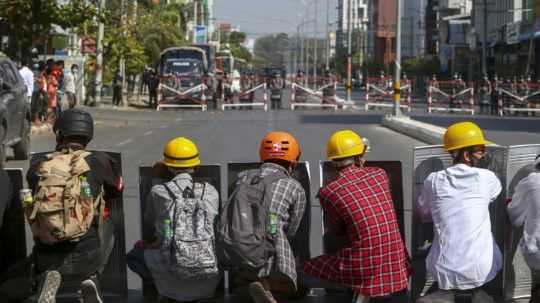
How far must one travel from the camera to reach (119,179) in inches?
288

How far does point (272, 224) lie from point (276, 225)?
4 centimetres

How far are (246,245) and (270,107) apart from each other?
4313 cm

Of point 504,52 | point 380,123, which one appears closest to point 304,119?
point 380,123

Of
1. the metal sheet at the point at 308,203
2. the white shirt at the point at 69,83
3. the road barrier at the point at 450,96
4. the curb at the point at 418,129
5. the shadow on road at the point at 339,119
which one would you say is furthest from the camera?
the road barrier at the point at 450,96

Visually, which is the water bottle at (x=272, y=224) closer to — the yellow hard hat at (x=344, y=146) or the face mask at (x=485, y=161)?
the yellow hard hat at (x=344, y=146)

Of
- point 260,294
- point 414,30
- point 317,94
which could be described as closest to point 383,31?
point 414,30

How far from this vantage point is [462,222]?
7.06m

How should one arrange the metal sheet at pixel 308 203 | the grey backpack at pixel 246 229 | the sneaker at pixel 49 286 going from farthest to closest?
the metal sheet at pixel 308 203 < the grey backpack at pixel 246 229 < the sneaker at pixel 49 286

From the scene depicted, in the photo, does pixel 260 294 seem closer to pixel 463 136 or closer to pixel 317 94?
pixel 463 136

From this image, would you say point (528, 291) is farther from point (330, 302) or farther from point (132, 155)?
point (132, 155)

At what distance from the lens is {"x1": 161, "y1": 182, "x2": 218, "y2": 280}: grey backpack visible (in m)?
7.08

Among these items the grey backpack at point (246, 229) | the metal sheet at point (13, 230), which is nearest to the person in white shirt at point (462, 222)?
the grey backpack at point (246, 229)

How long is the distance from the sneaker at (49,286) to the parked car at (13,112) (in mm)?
10432

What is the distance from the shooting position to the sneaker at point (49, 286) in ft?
21.7
